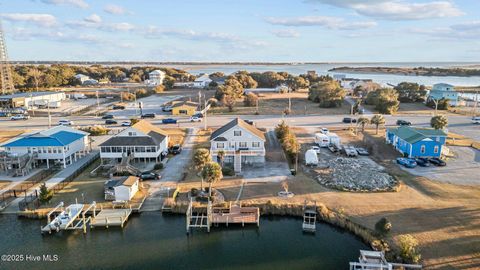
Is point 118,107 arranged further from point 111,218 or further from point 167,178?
A: point 111,218

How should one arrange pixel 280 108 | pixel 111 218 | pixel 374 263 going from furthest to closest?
pixel 280 108
pixel 111 218
pixel 374 263

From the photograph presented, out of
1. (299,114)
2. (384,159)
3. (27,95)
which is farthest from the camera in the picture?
(27,95)

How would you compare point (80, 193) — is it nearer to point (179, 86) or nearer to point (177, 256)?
point (177, 256)

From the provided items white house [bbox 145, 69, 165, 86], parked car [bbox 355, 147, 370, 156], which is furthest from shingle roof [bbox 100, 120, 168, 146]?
white house [bbox 145, 69, 165, 86]

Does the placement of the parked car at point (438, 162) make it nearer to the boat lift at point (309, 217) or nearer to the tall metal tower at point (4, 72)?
the boat lift at point (309, 217)

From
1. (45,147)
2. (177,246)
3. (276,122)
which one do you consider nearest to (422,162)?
(276,122)

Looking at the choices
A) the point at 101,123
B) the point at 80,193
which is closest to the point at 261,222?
the point at 80,193
